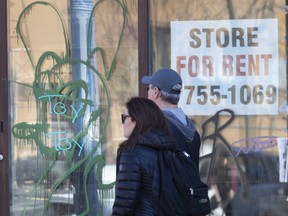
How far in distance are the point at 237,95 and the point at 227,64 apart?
311 mm

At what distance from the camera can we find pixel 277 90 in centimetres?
563

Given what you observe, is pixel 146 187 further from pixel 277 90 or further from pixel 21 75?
pixel 21 75

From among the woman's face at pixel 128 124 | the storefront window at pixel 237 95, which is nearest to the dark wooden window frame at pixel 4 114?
the storefront window at pixel 237 95

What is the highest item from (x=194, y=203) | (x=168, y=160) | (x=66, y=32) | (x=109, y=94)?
(x=66, y=32)

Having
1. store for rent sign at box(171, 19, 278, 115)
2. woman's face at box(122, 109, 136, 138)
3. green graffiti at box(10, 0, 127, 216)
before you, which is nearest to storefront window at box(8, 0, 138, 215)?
green graffiti at box(10, 0, 127, 216)

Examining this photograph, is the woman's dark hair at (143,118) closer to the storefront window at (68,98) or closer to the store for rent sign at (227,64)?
the store for rent sign at (227,64)

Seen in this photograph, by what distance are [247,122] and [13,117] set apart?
2.31 metres

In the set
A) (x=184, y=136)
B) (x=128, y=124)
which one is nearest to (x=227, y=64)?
(x=184, y=136)

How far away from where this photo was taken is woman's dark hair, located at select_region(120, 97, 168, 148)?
3.25m

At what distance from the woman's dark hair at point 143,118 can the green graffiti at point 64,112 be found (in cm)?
259

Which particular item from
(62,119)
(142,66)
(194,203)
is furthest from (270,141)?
(194,203)

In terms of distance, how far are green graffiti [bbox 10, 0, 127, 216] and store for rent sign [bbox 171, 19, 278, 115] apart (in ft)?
2.26

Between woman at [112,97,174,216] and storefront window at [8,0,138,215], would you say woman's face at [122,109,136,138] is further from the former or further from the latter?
storefront window at [8,0,138,215]

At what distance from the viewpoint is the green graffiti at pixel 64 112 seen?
590 centimetres
